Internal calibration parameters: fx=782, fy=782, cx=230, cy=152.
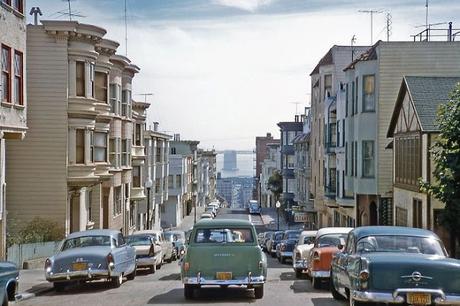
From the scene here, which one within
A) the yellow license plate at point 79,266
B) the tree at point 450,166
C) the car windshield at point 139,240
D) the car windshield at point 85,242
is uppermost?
the tree at point 450,166

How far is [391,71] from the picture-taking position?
39.9 m

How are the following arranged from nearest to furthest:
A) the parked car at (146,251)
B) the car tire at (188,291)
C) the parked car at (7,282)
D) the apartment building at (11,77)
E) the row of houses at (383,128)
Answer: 1. the parked car at (7,282)
2. the car tire at (188,291)
3. the apartment building at (11,77)
4. the parked car at (146,251)
5. the row of houses at (383,128)

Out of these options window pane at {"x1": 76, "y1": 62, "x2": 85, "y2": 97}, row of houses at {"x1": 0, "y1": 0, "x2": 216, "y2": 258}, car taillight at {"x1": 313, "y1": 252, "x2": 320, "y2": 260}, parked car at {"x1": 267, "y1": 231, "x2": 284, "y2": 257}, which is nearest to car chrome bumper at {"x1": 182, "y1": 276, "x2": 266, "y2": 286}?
car taillight at {"x1": 313, "y1": 252, "x2": 320, "y2": 260}

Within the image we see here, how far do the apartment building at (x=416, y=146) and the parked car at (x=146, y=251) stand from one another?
33.6ft

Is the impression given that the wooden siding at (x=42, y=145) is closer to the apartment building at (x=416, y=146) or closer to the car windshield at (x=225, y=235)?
the apartment building at (x=416, y=146)

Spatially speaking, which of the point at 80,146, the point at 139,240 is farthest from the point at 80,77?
the point at 139,240

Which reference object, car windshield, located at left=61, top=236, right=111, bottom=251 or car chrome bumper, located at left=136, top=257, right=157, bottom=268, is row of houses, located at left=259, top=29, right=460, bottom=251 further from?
car windshield, located at left=61, top=236, right=111, bottom=251

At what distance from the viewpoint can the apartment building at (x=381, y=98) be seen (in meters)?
39.8

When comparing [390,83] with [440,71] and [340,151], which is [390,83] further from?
[340,151]

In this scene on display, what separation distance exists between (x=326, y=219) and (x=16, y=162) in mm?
28814

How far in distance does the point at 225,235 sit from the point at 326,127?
38.9 metres

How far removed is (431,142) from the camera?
28.8 meters

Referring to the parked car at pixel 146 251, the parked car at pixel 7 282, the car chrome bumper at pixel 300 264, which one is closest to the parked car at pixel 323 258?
the car chrome bumper at pixel 300 264

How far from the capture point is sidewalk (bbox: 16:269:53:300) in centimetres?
1946
